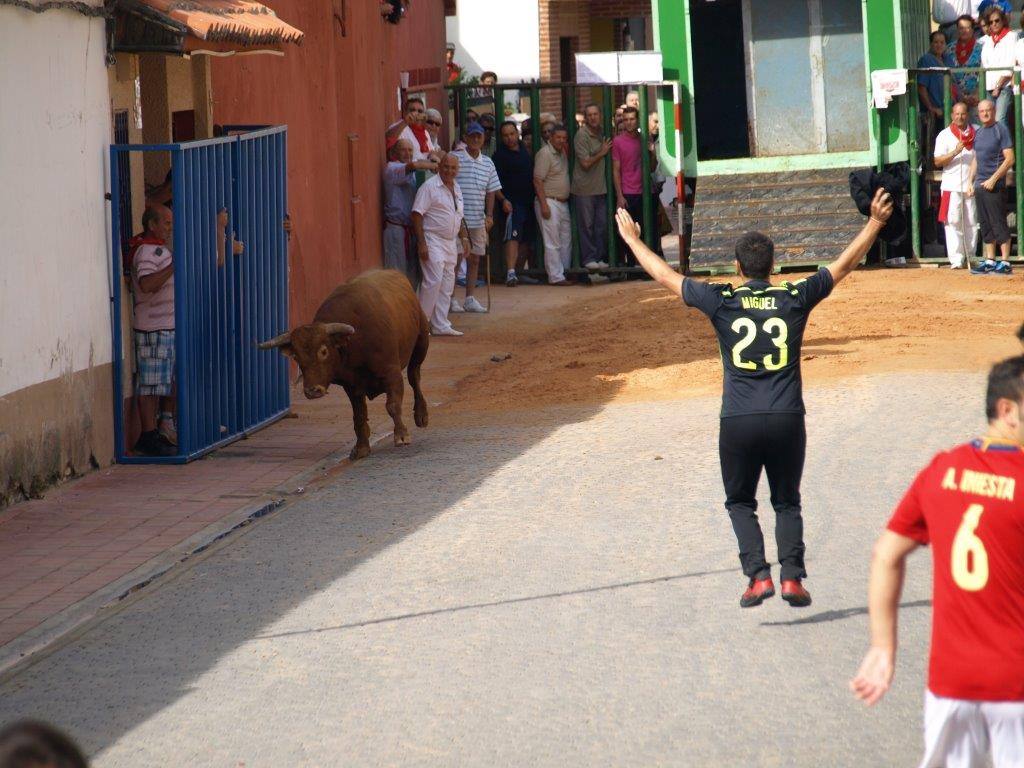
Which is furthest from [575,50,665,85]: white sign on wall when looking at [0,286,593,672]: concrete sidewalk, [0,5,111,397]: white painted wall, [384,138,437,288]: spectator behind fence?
[0,5,111,397]: white painted wall

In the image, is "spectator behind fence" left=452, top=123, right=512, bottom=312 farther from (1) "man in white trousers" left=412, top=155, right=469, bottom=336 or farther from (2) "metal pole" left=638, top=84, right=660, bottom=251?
(2) "metal pole" left=638, top=84, right=660, bottom=251

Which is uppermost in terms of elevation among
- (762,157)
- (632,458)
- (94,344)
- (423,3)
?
(423,3)

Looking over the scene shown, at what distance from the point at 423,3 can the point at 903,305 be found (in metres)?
11.1

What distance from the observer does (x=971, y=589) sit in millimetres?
4449

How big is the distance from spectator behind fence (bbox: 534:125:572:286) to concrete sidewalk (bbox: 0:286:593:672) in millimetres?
9232

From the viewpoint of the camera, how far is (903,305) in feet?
62.0

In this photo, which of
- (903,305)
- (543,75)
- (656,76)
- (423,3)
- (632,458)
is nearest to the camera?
(632,458)

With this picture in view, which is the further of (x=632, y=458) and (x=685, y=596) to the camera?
(x=632, y=458)

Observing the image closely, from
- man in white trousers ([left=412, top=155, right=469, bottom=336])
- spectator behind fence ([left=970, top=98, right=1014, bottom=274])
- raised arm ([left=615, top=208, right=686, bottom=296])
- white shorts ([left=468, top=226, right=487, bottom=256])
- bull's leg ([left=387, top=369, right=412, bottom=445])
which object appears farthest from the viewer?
white shorts ([left=468, top=226, right=487, bottom=256])

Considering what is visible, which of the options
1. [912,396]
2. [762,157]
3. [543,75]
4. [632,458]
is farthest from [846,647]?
[543,75]

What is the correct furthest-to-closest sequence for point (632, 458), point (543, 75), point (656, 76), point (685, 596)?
point (543, 75)
point (656, 76)
point (632, 458)
point (685, 596)

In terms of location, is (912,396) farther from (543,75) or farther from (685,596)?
(543,75)

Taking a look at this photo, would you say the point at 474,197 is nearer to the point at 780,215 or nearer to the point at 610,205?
the point at 610,205

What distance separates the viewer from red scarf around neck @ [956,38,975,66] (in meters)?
24.1
